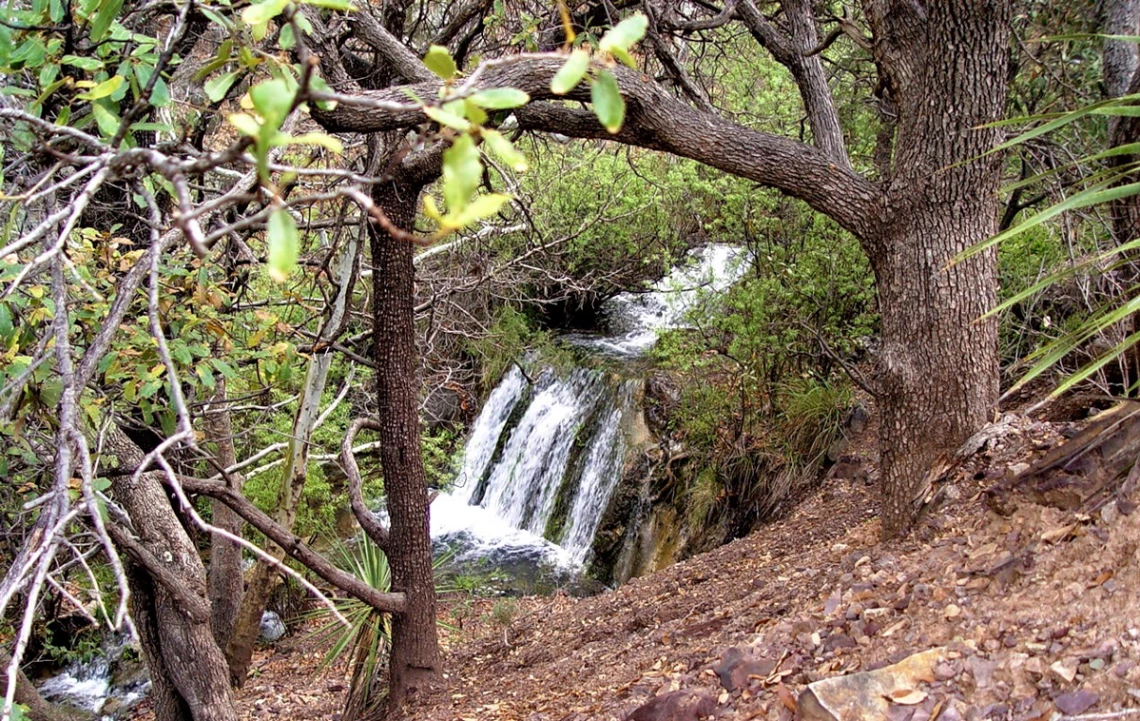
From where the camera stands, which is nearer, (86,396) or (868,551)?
(86,396)

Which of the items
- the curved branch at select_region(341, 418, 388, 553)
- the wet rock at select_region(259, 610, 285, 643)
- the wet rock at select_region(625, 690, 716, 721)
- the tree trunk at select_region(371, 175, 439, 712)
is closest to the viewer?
the wet rock at select_region(625, 690, 716, 721)

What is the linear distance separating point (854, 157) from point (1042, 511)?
468 cm

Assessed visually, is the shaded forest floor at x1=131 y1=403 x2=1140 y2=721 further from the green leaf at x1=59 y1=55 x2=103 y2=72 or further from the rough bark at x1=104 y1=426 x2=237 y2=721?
the green leaf at x1=59 y1=55 x2=103 y2=72

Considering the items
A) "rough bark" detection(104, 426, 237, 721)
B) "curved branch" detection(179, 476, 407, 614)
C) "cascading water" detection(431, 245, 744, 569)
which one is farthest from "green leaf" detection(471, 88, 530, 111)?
"cascading water" detection(431, 245, 744, 569)

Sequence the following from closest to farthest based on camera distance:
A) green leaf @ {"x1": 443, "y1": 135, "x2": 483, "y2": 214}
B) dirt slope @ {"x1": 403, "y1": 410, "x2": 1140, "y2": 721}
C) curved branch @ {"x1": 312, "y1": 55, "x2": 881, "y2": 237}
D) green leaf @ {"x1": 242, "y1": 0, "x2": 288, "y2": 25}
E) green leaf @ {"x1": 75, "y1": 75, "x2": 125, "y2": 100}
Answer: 1. green leaf @ {"x1": 443, "y1": 135, "x2": 483, "y2": 214}
2. green leaf @ {"x1": 242, "y1": 0, "x2": 288, "y2": 25}
3. green leaf @ {"x1": 75, "y1": 75, "x2": 125, "y2": 100}
4. dirt slope @ {"x1": 403, "y1": 410, "x2": 1140, "y2": 721}
5. curved branch @ {"x1": 312, "y1": 55, "x2": 881, "y2": 237}

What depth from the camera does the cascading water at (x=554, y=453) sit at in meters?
9.02

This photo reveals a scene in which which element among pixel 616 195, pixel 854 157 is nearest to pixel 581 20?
pixel 854 157

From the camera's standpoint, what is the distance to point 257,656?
8422 millimetres

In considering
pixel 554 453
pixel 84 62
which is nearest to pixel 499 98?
pixel 84 62

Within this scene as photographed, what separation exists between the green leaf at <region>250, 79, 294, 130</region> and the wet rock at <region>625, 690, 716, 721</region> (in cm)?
232

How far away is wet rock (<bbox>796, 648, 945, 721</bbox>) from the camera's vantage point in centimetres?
226

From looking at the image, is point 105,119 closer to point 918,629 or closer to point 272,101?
point 272,101

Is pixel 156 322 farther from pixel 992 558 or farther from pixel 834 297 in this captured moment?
pixel 834 297

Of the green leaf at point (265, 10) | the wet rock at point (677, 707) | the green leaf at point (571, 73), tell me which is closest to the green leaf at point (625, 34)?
the green leaf at point (571, 73)
